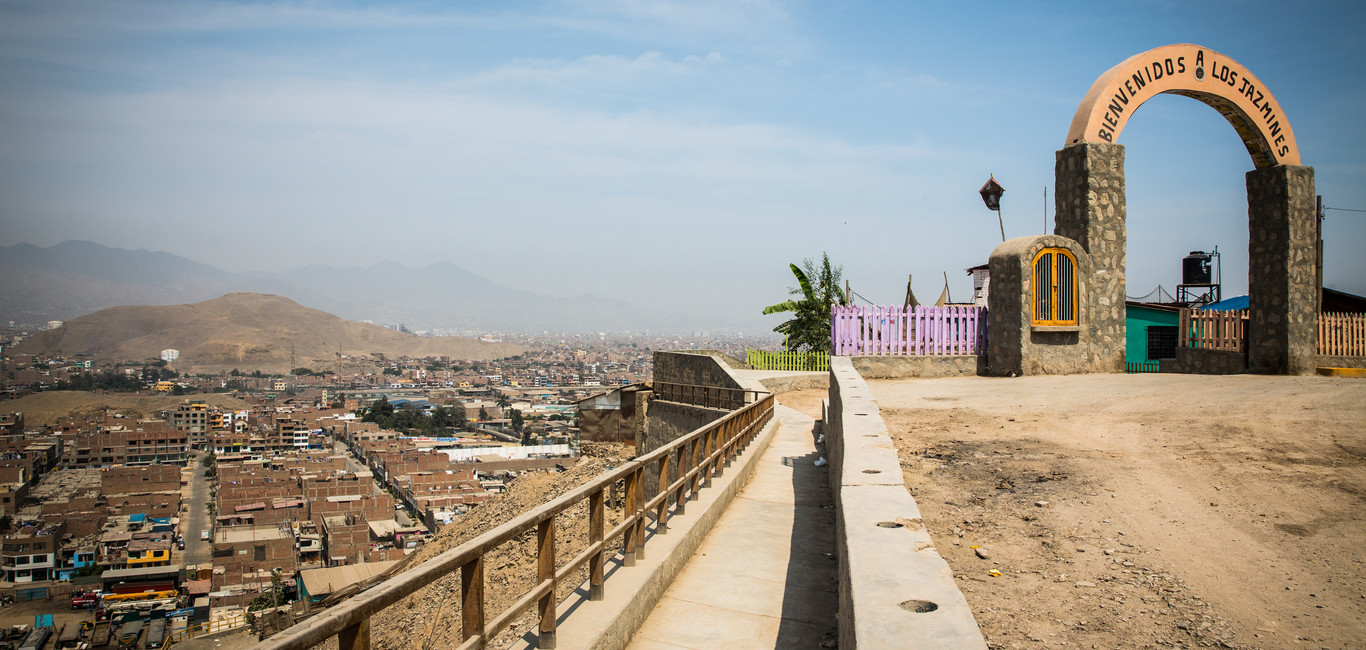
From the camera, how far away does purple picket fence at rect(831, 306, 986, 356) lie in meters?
20.7

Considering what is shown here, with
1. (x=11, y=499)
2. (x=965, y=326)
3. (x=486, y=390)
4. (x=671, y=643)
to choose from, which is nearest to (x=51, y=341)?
(x=486, y=390)

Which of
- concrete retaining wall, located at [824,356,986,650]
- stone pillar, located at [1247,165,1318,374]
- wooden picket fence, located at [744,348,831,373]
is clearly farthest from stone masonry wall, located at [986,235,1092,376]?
concrete retaining wall, located at [824,356,986,650]

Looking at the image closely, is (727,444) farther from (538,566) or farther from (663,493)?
(538,566)

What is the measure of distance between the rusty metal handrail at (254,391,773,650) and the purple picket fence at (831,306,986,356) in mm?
13290

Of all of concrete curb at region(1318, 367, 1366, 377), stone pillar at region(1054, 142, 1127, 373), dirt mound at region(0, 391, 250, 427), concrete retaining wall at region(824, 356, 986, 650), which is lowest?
dirt mound at region(0, 391, 250, 427)

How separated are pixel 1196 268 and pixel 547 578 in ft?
110

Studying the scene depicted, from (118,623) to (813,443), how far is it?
19199 mm

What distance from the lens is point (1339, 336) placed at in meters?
19.6

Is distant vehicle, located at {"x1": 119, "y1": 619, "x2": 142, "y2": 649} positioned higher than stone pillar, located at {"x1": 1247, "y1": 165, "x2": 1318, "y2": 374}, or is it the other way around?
stone pillar, located at {"x1": 1247, "y1": 165, "x2": 1318, "y2": 374}

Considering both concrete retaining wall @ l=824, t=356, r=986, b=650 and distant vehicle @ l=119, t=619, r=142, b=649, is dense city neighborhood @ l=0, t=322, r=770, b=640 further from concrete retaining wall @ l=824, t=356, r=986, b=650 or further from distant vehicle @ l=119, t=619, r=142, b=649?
concrete retaining wall @ l=824, t=356, r=986, b=650

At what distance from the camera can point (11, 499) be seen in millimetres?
34156

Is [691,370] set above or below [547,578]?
above

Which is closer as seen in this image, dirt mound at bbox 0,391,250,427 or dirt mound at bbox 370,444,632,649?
dirt mound at bbox 370,444,632,649

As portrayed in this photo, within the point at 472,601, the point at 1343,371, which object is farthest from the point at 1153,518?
the point at 1343,371
